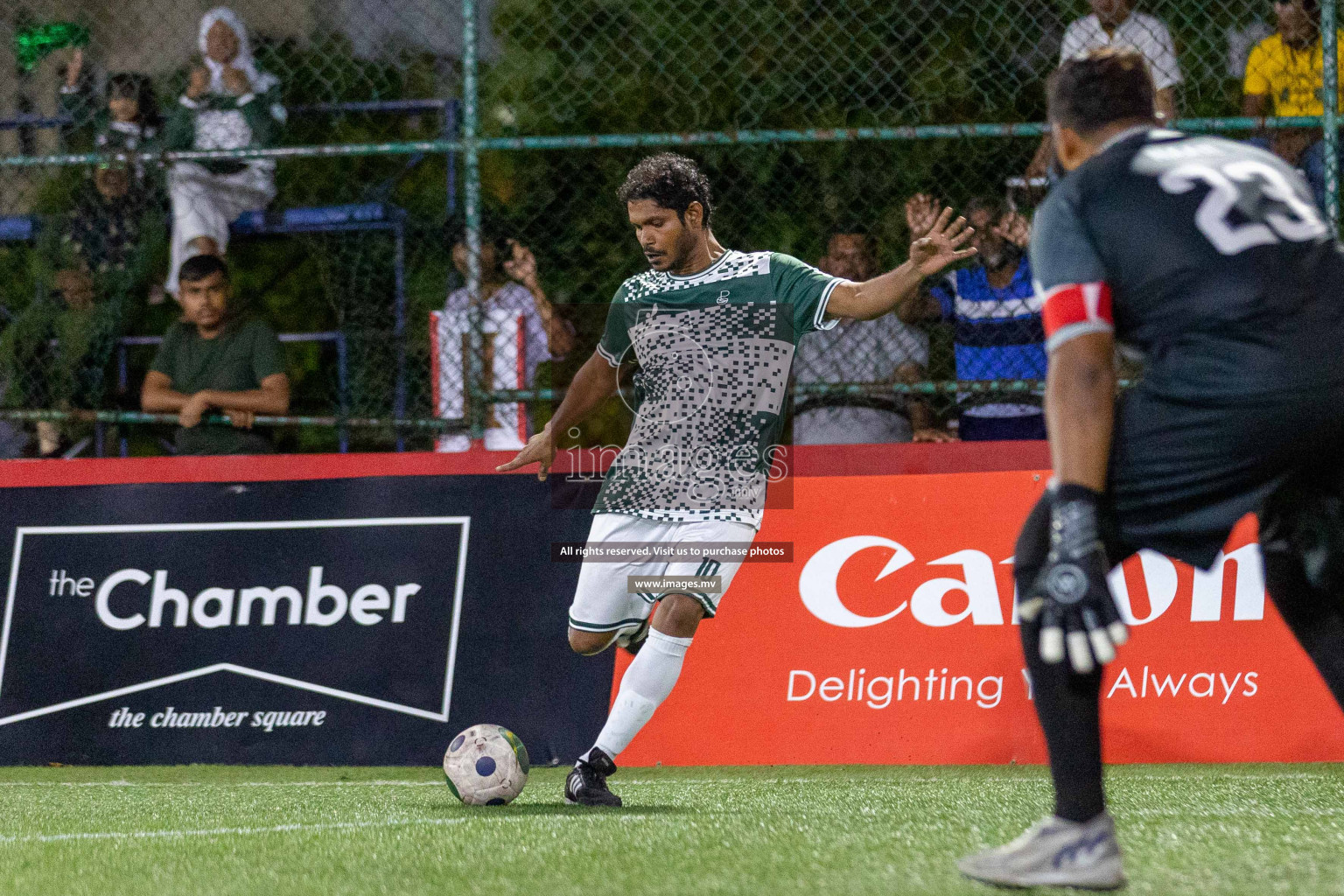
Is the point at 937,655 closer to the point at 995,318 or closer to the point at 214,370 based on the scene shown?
the point at 995,318

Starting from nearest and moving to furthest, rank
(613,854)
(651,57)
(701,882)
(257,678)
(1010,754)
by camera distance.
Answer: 1. (701,882)
2. (613,854)
3. (1010,754)
4. (257,678)
5. (651,57)

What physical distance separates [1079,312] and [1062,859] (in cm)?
113

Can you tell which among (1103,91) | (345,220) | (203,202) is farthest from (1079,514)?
(203,202)

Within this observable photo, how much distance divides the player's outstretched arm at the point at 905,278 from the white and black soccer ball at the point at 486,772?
1926 mm

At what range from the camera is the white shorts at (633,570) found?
546 centimetres

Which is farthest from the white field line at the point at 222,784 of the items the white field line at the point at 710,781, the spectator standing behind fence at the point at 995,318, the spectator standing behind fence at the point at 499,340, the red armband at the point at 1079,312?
the red armband at the point at 1079,312

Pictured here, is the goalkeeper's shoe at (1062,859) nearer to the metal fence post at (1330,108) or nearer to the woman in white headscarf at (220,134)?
the metal fence post at (1330,108)

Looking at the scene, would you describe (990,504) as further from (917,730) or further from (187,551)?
(187,551)

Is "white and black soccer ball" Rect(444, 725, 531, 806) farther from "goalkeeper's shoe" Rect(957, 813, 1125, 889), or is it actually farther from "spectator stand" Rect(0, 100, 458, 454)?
"spectator stand" Rect(0, 100, 458, 454)

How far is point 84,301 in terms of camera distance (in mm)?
8703

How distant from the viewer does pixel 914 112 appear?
812 cm

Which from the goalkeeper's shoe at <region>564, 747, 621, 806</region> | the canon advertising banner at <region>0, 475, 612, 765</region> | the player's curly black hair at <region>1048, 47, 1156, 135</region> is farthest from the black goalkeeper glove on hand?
the canon advertising banner at <region>0, 475, 612, 765</region>

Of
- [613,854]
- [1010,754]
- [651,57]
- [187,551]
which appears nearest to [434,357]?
[187,551]

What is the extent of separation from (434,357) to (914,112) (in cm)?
280
